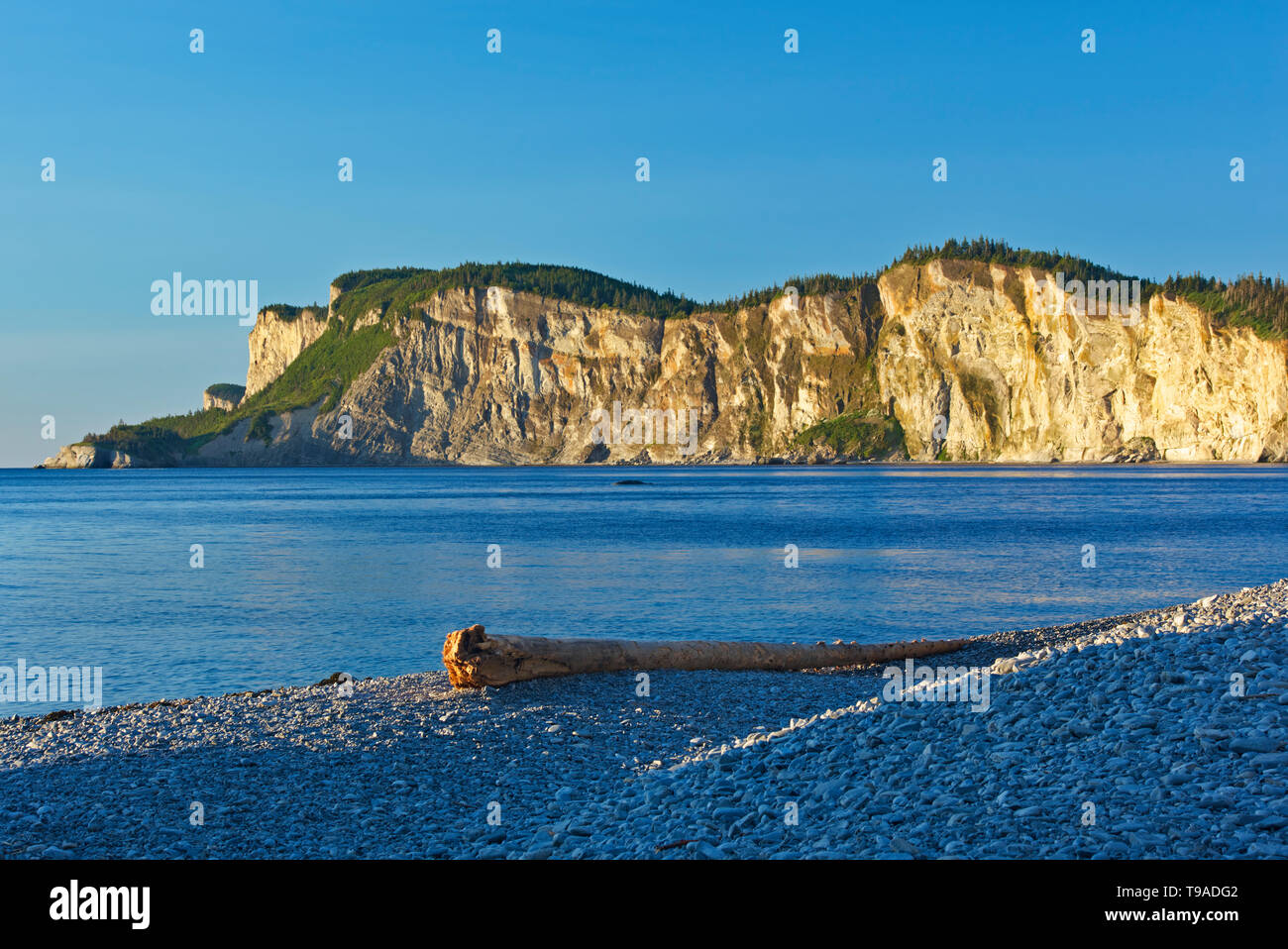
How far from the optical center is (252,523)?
66.2 m

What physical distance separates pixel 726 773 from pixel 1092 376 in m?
179

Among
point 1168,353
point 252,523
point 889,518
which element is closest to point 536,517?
point 252,523

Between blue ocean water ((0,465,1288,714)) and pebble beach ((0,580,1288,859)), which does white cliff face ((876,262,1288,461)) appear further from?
pebble beach ((0,580,1288,859))

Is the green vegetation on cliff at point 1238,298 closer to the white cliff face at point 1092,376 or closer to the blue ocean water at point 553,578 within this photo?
the white cliff face at point 1092,376

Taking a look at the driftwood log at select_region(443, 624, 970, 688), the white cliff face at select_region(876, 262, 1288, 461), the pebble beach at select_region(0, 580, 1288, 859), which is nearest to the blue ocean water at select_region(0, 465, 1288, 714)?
the driftwood log at select_region(443, 624, 970, 688)

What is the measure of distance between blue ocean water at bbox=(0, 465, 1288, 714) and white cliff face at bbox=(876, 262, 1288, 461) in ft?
304

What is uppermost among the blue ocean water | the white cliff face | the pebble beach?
the white cliff face

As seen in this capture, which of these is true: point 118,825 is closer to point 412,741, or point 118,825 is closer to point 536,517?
point 412,741

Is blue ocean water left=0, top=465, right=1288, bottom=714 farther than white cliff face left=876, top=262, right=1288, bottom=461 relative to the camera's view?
No

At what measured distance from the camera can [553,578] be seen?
34.6m

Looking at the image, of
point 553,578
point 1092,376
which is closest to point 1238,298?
point 1092,376

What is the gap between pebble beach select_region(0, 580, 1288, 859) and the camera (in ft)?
25.4

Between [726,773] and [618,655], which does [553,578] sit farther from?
[726,773]

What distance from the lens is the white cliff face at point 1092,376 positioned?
15212cm
